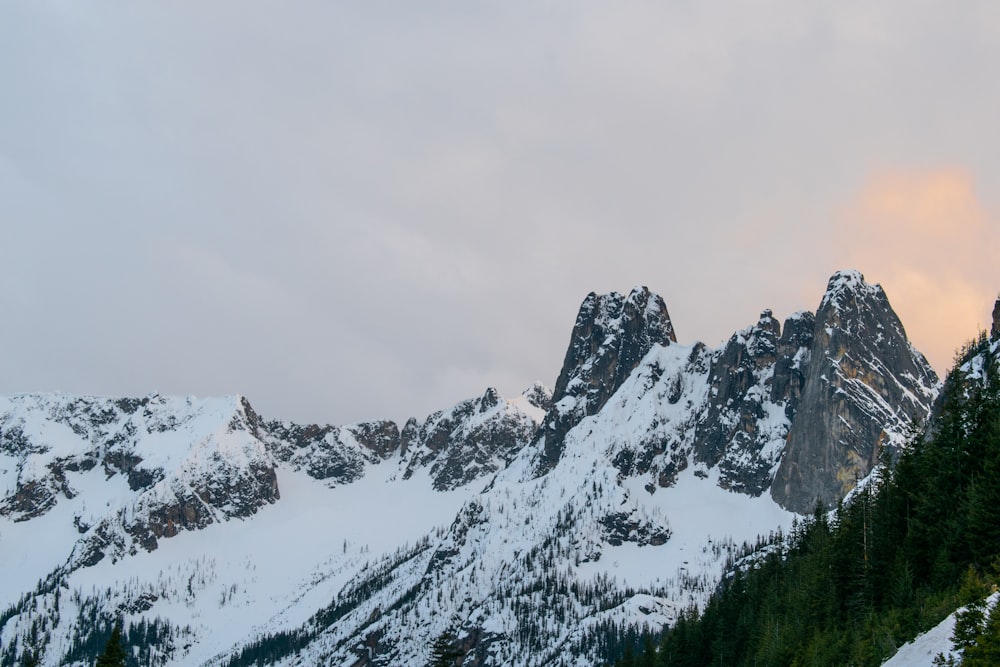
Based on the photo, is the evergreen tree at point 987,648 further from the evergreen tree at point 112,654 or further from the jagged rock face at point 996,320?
the jagged rock face at point 996,320

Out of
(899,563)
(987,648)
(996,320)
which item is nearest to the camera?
(987,648)

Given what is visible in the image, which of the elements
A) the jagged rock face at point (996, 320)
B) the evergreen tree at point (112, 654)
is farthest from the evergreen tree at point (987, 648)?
the jagged rock face at point (996, 320)

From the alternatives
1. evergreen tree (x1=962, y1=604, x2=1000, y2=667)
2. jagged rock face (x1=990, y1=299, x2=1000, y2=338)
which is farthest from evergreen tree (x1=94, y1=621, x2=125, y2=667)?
jagged rock face (x1=990, y1=299, x2=1000, y2=338)

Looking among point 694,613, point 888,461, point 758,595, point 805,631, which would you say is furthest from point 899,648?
point 694,613

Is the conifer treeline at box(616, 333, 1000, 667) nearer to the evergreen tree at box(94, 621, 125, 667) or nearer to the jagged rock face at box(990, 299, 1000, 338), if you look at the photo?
the jagged rock face at box(990, 299, 1000, 338)

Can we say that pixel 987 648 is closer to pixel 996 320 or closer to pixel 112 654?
pixel 112 654

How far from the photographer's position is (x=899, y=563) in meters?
82.4

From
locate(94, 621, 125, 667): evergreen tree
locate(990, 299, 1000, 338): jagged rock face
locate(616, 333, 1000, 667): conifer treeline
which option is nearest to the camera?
locate(616, 333, 1000, 667): conifer treeline

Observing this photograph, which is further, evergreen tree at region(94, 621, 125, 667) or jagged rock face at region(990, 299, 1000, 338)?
jagged rock face at region(990, 299, 1000, 338)

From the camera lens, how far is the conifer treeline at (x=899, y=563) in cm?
7156

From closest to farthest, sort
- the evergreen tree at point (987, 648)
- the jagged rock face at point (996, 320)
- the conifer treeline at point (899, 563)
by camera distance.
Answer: the evergreen tree at point (987, 648) → the conifer treeline at point (899, 563) → the jagged rock face at point (996, 320)

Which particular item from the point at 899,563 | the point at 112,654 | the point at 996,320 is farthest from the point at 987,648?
the point at 996,320

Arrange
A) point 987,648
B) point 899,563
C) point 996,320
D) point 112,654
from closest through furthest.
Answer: point 987,648 → point 112,654 → point 899,563 → point 996,320

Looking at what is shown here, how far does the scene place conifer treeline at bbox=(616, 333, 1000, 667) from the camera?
71.6 m
